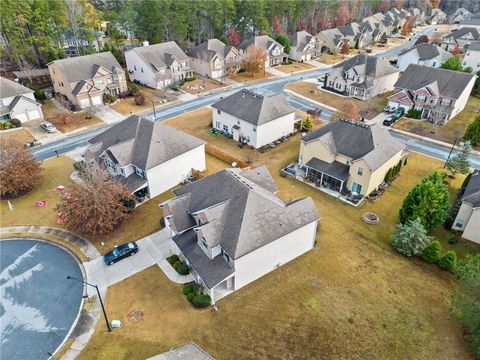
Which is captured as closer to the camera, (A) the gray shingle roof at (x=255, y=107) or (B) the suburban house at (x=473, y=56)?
(A) the gray shingle roof at (x=255, y=107)

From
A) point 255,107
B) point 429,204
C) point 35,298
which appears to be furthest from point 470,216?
point 35,298

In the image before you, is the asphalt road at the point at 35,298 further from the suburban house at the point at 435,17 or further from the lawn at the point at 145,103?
the suburban house at the point at 435,17

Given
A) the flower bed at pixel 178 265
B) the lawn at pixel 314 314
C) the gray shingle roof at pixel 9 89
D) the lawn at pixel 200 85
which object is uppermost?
the gray shingle roof at pixel 9 89

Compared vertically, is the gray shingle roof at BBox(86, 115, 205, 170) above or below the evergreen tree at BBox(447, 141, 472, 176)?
above

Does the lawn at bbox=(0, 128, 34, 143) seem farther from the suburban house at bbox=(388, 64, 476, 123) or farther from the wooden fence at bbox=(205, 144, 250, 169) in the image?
the suburban house at bbox=(388, 64, 476, 123)

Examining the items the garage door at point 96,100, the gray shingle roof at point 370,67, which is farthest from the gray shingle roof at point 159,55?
the gray shingle roof at point 370,67

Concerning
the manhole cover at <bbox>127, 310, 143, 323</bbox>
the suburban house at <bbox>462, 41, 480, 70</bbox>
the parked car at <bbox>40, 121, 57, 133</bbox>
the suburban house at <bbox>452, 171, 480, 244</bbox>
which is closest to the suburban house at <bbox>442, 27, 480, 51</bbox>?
the suburban house at <bbox>462, 41, 480, 70</bbox>
